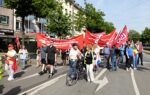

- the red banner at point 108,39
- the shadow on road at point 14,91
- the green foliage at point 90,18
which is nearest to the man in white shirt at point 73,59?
the shadow on road at point 14,91

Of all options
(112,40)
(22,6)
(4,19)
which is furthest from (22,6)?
(4,19)

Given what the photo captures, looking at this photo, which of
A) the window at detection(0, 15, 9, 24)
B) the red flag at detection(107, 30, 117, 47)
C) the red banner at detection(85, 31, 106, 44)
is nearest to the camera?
the red banner at detection(85, 31, 106, 44)

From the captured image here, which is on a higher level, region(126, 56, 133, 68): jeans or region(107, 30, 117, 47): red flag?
region(107, 30, 117, 47): red flag

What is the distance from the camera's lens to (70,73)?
539 inches

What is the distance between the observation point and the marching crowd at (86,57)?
571 inches

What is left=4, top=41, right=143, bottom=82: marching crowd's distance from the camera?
14.5 metres

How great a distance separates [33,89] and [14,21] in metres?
45.3

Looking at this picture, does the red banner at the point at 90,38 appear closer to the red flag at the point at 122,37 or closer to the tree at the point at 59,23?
the red flag at the point at 122,37

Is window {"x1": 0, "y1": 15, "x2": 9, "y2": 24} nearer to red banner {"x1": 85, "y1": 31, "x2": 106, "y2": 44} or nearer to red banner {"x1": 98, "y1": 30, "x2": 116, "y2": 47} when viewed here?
red banner {"x1": 98, "y1": 30, "x2": 116, "y2": 47}

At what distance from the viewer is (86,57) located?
14.5 m

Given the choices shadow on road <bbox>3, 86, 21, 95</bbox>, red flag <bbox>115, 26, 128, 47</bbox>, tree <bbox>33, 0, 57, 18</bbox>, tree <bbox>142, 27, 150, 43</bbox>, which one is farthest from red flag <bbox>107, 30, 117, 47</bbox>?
tree <bbox>142, 27, 150, 43</bbox>

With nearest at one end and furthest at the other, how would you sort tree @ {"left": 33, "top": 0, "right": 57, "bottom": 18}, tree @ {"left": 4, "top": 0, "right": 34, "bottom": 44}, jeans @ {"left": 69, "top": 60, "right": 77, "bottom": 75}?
1. jeans @ {"left": 69, "top": 60, "right": 77, "bottom": 75}
2. tree @ {"left": 33, "top": 0, "right": 57, "bottom": 18}
3. tree @ {"left": 4, "top": 0, "right": 34, "bottom": 44}

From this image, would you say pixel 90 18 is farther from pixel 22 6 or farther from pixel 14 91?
pixel 14 91

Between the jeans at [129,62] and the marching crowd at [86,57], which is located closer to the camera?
the marching crowd at [86,57]
